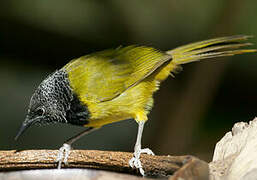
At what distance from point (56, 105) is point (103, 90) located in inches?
18.4

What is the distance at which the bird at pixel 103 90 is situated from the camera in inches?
153

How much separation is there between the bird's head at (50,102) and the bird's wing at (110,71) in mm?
114

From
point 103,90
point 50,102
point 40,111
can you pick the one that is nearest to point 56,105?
point 50,102

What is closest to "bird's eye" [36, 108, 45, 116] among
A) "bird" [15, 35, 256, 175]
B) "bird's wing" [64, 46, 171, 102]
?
"bird" [15, 35, 256, 175]

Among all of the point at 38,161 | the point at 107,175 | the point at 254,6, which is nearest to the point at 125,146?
the point at 254,6

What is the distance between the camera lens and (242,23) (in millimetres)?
6590

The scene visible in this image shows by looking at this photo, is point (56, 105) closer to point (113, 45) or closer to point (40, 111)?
point (40, 111)

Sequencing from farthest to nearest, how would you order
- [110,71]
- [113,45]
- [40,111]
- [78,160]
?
[113,45]
[110,71]
[40,111]
[78,160]

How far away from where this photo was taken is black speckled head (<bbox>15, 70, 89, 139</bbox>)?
12.6 feet

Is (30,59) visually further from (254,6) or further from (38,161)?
(38,161)

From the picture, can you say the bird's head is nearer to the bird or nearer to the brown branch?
the bird

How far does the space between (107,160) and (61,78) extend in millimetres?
1530

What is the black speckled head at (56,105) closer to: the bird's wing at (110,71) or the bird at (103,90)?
the bird at (103,90)

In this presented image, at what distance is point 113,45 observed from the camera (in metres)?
6.77
